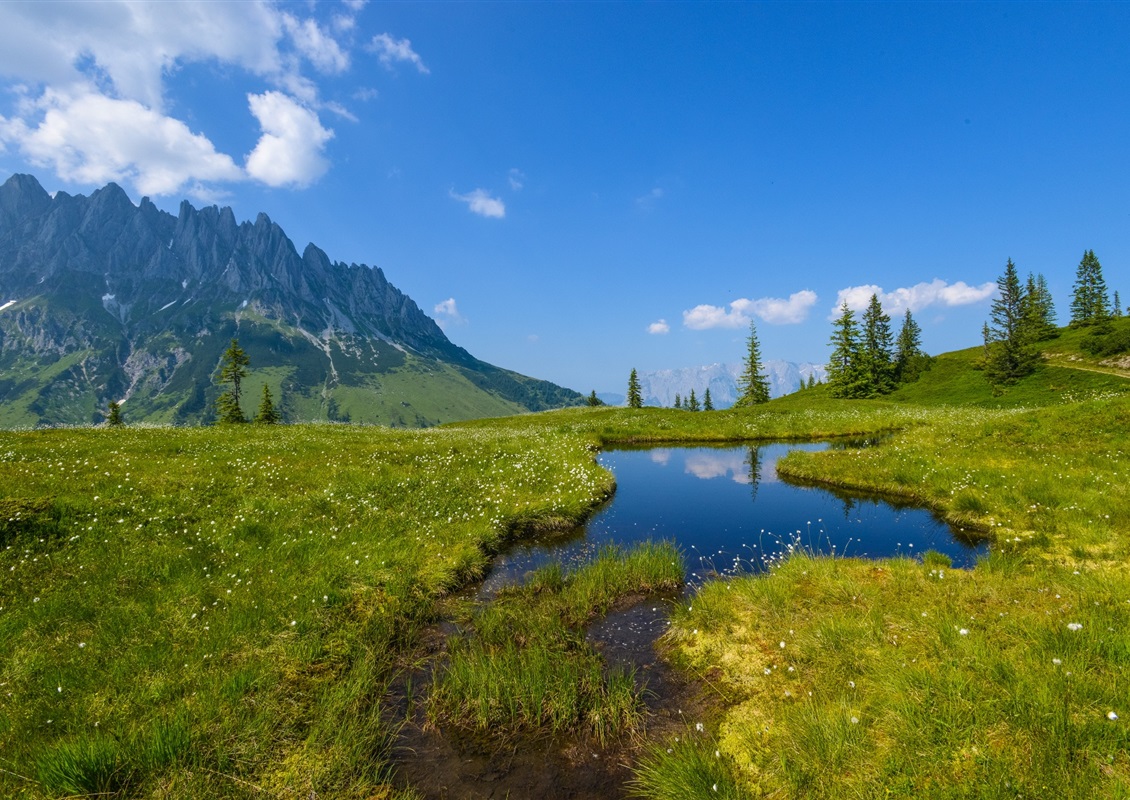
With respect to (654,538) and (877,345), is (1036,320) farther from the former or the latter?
(654,538)

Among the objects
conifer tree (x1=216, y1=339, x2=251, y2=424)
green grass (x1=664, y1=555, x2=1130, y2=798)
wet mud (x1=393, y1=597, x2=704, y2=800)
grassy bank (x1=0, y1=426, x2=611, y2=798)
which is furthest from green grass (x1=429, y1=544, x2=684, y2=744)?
conifer tree (x1=216, y1=339, x2=251, y2=424)


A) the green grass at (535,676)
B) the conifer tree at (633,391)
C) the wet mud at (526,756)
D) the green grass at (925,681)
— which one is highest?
the conifer tree at (633,391)

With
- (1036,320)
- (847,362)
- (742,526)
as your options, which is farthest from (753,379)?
(742,526)

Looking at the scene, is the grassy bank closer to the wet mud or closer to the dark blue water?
the wet mud

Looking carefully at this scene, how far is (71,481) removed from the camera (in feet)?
44.8

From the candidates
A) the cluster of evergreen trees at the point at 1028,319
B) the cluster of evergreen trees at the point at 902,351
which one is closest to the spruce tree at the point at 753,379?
the cluster of evergreen trees at the point at 902,351

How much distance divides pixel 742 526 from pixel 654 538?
326 centimetres

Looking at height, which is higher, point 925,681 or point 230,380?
point 230,380

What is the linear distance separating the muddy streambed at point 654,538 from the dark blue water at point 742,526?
2.3 inches

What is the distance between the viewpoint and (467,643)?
29.5ft

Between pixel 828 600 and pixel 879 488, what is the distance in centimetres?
1377

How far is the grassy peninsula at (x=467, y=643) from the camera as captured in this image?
17.8 ft

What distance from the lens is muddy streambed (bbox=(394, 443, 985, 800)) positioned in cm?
618

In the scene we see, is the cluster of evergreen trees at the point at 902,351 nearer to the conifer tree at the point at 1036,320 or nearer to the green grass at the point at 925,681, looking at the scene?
the conifer tree at the point at 1036,320
